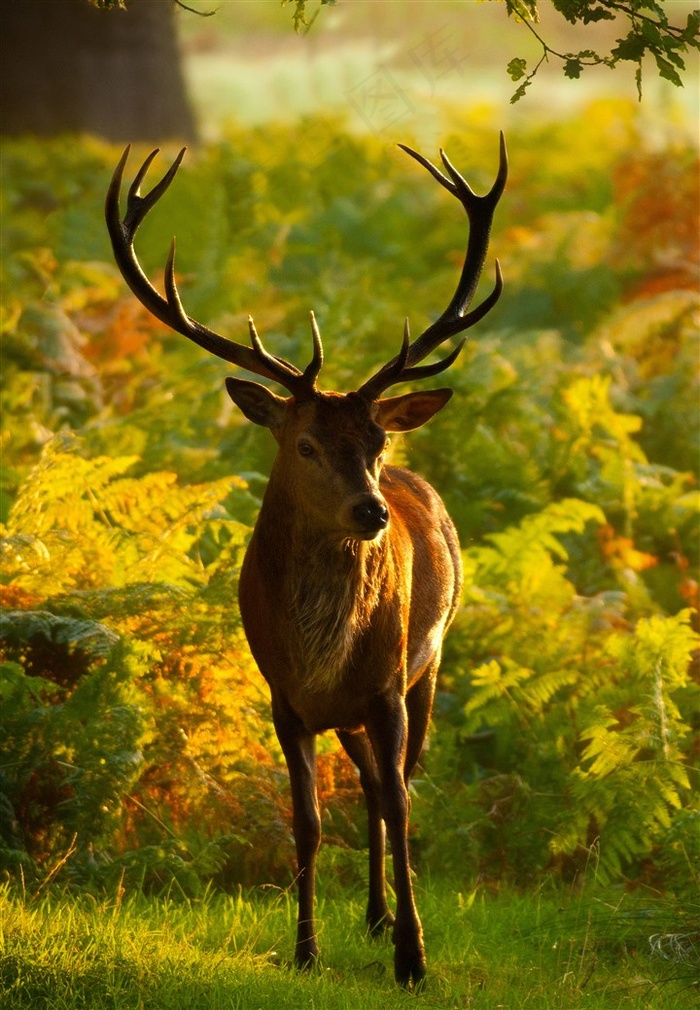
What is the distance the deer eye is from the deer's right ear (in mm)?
292

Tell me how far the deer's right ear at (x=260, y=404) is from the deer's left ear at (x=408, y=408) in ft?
1.18

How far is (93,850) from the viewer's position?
641 cm

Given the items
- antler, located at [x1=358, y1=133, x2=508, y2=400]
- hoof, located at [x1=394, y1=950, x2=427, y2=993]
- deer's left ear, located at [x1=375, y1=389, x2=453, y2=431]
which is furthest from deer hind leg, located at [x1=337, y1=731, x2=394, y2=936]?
antler, located at [x1=358, y1=133, x2=508, y2=400]

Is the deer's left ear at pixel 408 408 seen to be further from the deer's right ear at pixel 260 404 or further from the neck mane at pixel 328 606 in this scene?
the neck mane at pixel 328 606

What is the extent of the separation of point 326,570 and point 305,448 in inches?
17.4

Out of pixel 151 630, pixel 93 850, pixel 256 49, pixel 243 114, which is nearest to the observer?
pixel 93 850

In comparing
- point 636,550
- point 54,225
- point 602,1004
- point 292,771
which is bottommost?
point 602,1004

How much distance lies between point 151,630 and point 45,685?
1.84 feet

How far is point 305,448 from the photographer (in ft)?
18.1

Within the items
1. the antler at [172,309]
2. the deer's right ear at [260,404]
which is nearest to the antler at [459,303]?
the antler at [172,309]

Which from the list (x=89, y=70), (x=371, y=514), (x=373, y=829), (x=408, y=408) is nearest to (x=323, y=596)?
(x=371, y=514)

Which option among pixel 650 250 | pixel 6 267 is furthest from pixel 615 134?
pixel 6 267

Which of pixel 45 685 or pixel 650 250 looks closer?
pixel 45 685

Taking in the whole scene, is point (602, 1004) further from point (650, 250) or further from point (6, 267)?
point (650, 250)
